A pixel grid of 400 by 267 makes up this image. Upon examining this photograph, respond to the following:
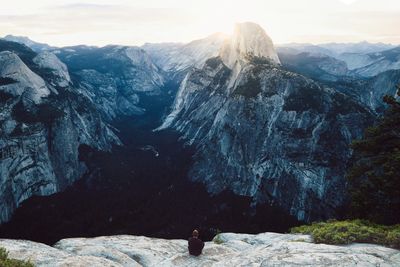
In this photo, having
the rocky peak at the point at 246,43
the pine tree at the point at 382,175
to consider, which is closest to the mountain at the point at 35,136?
the rocky peak at the point at 246,43

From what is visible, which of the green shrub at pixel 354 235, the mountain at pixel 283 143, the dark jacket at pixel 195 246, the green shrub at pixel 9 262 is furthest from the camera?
the mountain at pixel 283 143

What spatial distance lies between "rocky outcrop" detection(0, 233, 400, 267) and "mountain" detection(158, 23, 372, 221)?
3247 inches

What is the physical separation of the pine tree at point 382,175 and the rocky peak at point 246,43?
5949 inches

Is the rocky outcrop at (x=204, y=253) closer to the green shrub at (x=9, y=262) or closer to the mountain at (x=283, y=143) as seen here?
the green shrub at (x=9, y=262)

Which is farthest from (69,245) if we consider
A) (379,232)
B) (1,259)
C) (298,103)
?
(298,103)

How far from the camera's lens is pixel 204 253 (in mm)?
24000

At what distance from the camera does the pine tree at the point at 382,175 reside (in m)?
28.1

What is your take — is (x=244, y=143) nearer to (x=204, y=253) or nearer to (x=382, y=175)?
(x=382, y=175)

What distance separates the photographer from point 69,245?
23672 mm

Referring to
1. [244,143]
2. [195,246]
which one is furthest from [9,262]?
[244,143]

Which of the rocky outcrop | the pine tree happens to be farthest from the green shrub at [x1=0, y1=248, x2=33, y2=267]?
the pine tree

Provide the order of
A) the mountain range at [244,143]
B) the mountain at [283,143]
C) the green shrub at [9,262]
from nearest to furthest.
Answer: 1. the green shrub at [9,262]
2. the mountain at [283,143]
3. the mountain range at [244,143]

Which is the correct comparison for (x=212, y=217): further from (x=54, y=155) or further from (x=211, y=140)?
(x=54, y=155)

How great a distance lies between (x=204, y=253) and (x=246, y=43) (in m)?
173
